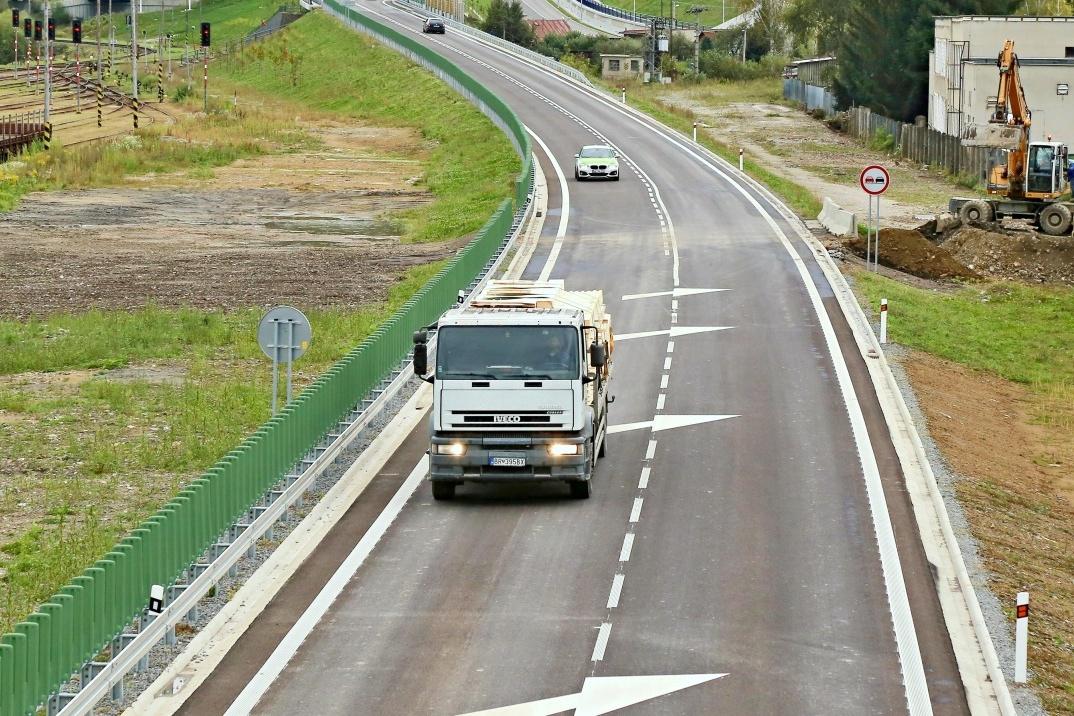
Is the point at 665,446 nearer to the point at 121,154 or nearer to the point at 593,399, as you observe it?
the point at 593,399

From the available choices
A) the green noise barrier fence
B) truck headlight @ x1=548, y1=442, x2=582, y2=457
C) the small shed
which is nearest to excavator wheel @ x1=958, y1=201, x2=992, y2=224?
the green noise barrier fence

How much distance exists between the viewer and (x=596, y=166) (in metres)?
61.8

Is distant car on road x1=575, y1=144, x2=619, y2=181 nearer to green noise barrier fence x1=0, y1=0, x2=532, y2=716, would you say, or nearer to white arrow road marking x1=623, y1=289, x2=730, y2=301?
white arrow road marking x1=623, y1=289, x2=730, y2=301

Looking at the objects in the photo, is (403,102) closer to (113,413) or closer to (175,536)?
(113,413)

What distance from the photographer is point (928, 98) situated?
8850 cm

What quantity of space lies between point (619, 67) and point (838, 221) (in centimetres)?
7834

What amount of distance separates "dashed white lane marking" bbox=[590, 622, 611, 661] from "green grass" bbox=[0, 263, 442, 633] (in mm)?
6509

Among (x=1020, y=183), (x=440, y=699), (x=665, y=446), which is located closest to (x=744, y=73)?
(x=1020, y=183)

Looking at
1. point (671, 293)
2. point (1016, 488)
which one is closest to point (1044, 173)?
point (671, 293)

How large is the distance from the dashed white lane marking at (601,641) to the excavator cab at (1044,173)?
40028mm

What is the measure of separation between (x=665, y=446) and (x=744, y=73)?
357 ft

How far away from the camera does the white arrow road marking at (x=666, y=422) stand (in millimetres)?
27312

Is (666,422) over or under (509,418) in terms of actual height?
under

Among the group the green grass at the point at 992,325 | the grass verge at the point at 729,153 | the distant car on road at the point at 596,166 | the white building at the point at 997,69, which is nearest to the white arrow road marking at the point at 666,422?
the green grass at the point at 992,325
